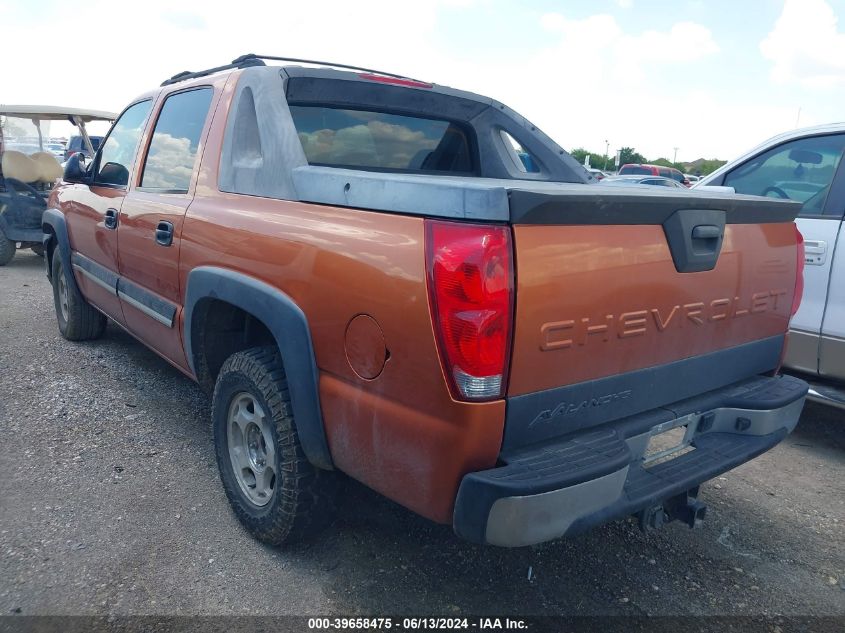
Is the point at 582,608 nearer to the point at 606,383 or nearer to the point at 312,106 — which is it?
the point at 606,383

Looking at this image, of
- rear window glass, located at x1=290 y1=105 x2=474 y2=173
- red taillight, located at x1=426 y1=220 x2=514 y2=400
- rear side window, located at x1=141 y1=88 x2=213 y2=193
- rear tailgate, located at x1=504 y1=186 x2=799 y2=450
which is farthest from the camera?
rear side window, located at x1=141 y1=88 x2=213 y2=193

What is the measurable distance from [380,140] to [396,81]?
14.1 inches

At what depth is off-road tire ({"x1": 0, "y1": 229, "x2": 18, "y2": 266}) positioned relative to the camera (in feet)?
30.5

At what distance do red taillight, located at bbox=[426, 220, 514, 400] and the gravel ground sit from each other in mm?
1128

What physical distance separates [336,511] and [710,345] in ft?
5.12

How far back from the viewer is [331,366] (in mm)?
2213

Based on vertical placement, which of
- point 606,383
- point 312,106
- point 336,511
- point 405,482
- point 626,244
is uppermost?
point 312,106

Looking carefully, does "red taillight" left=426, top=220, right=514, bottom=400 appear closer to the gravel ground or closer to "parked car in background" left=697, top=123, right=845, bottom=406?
the gravel ground

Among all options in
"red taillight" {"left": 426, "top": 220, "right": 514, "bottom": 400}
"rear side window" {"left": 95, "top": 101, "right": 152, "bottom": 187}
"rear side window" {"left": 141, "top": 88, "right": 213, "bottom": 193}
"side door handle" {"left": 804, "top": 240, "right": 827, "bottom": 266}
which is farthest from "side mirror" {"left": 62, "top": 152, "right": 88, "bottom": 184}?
"side door handle" {"left": 804, "top": 240, "right": 827, "bottom": 266}

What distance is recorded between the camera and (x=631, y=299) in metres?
2.14

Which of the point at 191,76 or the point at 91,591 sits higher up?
the point at 191,76

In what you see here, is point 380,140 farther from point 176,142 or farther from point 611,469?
point 611,469

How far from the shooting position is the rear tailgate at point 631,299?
1922mm

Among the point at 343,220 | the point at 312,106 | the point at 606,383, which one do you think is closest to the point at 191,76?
the point at 312,106
